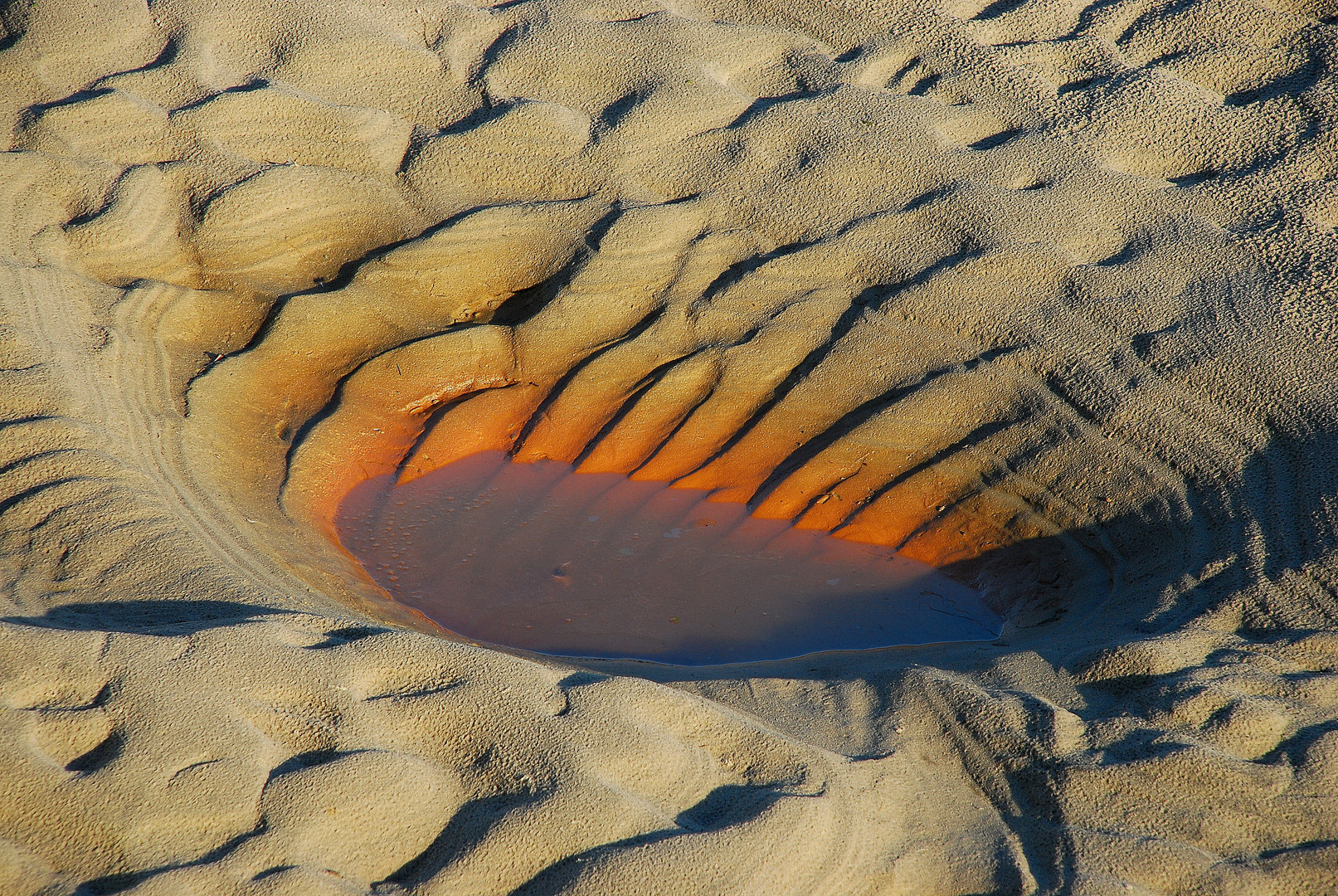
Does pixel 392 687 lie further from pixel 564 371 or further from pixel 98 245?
pixel 98 245

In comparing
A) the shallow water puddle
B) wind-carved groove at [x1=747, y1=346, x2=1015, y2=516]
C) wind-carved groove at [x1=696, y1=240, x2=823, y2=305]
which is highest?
wind-carved groove at [x1=696, y1=240, x2=823, y2=305]

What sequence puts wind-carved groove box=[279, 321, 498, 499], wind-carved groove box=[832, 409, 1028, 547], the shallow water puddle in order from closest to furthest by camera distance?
the shallow water puddle, wind-carved groove box=[279, 321, 498, 499], wind-carved groove box=[832, 409, 1028, 547]

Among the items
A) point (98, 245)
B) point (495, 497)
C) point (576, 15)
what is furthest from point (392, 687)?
point (576, 15)

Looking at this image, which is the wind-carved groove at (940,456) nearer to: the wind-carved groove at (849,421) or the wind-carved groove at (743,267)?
the wind-carved groove at (849,421)

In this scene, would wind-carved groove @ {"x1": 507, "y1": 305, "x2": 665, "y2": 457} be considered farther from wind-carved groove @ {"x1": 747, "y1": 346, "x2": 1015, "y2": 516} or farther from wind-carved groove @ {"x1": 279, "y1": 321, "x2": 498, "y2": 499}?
wind-carved groove @ {"x1": 747, "y1": 346, "x2": 1015, "y2": 516}

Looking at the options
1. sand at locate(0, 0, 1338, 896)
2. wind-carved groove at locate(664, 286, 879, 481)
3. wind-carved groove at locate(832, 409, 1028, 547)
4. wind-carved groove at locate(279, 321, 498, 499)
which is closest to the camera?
sand at locate(0, 0, 1338, 896)

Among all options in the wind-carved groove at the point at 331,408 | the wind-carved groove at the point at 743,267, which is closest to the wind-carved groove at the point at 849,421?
the wind-carved groove at the point at 743,267

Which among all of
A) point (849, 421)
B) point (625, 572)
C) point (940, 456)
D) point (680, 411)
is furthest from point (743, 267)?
point (625, 572)

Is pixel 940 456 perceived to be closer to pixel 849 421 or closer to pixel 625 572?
pixel 849 421

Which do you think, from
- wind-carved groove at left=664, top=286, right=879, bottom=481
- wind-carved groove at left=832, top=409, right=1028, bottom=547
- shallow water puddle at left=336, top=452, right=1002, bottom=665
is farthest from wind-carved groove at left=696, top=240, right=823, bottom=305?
wind-carved groove at left=832, top=409, right=1028, bottom=547
